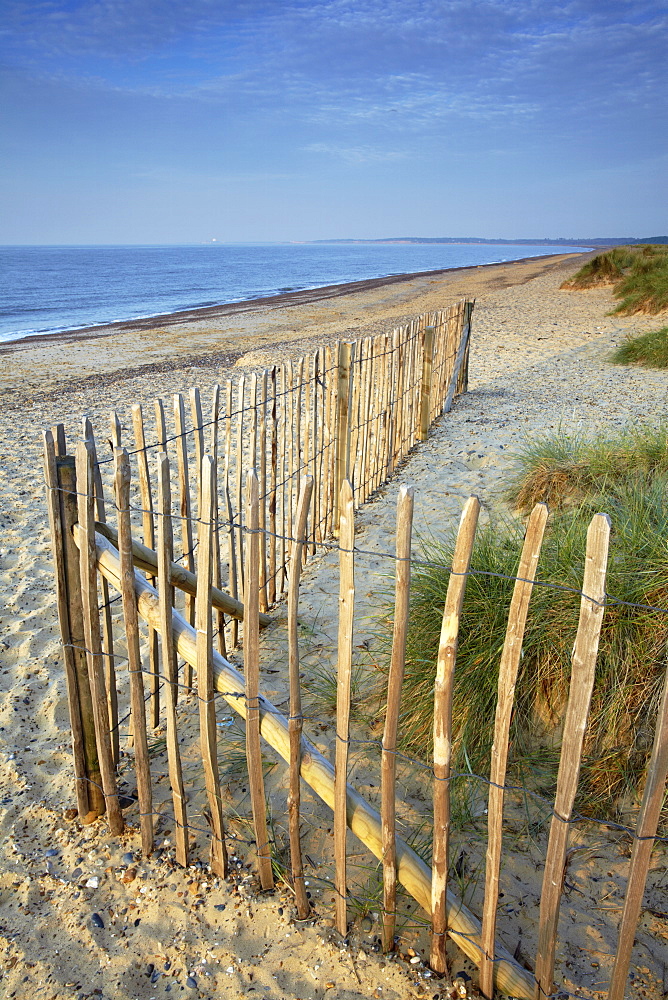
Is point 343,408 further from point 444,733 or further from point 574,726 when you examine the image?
point 574,726

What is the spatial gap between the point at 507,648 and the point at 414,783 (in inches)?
45.0

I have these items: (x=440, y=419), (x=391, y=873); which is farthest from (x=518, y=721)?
(x=440, y=419)

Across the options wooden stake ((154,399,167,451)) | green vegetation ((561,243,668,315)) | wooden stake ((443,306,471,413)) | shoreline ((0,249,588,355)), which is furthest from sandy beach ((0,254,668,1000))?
shoreline ((0,249,588,355))

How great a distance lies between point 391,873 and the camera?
74.9 inches

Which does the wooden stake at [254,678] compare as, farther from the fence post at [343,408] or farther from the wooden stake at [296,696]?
the fence post at [343,408]

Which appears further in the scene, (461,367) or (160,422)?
(461,367)

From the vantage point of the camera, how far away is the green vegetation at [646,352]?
29.9ft

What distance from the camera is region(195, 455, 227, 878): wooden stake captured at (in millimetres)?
1938

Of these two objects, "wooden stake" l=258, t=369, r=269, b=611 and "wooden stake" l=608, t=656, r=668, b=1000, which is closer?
"wooden stake" l=608, t=656, r=668, b=1000

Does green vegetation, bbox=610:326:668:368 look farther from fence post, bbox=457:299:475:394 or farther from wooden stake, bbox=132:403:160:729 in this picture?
wooden stake, bbox=132:403:160:729

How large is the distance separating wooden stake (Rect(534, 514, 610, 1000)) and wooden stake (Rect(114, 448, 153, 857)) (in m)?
1.23

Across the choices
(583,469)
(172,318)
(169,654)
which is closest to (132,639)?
(169,654)

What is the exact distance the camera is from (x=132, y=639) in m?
2.12

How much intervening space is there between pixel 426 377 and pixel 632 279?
1293cm
